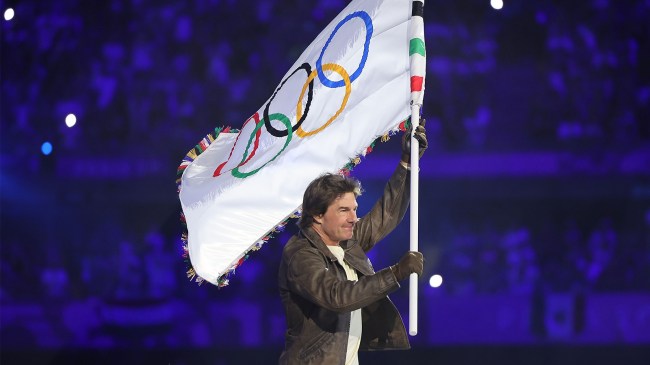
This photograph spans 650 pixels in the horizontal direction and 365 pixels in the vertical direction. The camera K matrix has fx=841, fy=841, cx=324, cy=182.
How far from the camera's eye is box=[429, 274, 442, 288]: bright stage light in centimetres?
451

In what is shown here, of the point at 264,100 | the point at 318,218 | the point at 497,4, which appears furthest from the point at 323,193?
the point at 497,4

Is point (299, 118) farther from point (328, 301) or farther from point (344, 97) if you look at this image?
point (328, 301)

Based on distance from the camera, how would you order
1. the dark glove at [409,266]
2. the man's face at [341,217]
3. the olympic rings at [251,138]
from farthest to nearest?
the olympic rings at [251,138]
the man's face at [341,217]
the dark glove at [409,266]

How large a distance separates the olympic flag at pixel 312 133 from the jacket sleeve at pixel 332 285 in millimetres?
449

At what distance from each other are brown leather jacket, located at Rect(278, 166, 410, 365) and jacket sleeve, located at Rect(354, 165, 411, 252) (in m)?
0.02

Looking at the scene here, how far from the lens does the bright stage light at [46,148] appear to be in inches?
184

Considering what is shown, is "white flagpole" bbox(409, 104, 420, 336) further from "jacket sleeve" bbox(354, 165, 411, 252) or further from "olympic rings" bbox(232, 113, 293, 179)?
"olympic rings" bbox(232, 113, 293, 179)

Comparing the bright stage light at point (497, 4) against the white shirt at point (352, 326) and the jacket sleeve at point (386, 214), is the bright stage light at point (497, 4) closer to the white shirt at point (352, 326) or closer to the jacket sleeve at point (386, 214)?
the jacket sleeve at point (386, 214)

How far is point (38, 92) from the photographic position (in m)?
4.73

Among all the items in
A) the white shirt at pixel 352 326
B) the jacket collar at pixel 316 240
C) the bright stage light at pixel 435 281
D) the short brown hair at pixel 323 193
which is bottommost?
the white shirt at pixel 352 326

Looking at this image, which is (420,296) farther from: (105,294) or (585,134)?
(105,294)

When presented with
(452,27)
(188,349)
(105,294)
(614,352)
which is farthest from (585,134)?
(105,294)

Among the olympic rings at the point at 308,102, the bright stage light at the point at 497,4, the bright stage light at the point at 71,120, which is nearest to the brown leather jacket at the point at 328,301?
the olympic rings at the point at 308,102

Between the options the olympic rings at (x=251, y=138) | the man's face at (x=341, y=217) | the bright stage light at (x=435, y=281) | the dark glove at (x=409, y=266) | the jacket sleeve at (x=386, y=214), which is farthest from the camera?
the bright stage light at (x=435, y=281)
